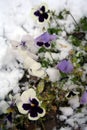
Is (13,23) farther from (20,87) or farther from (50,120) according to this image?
(50,120)

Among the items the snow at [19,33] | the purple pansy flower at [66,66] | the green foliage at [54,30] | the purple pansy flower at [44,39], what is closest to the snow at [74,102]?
the snow at [19,33]

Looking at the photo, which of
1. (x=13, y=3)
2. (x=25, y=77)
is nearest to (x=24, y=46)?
(x=25, y=77)

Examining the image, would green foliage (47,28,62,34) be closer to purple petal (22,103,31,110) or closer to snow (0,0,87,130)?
snow (0,0,87,130)

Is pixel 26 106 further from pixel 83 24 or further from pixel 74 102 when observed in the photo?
pixel 83 24

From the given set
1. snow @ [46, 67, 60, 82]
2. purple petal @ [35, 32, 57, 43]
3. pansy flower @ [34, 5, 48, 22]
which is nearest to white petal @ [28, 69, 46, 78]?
snow @ [46, 67, 60, 82]

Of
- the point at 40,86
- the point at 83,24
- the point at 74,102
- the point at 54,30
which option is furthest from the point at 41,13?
the point at 74,102

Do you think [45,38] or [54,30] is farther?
[54,30]
